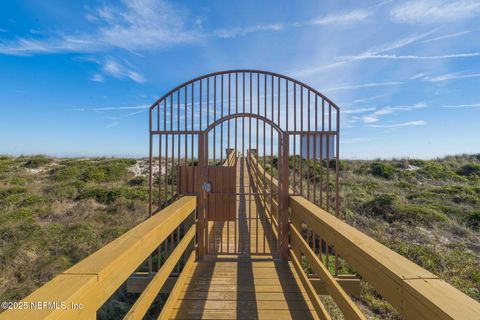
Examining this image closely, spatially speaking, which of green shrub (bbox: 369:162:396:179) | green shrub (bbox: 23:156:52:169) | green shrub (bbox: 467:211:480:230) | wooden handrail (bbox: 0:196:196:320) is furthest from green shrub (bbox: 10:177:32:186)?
green shrub (bbox: 369:162:396:179)

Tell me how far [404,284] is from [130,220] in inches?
429

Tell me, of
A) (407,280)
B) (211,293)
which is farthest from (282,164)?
(407,280)

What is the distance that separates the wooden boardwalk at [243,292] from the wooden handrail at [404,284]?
1370mm

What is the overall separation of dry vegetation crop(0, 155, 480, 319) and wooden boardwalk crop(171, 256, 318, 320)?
60.4 inches

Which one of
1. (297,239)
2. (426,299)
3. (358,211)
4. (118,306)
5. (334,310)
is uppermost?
(426,299)

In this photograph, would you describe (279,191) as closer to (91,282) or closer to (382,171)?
(91,282)

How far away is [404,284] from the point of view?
3.89 ft

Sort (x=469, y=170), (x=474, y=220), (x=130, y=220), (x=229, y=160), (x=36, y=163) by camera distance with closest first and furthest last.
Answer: (x=474, y=220), (x=229, y=160), (x=130, y=220), (x=469, y=170), (x=36, y=163)

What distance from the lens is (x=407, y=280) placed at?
1.19m

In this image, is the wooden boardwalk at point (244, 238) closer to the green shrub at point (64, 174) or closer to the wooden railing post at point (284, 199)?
the wooden railing post at point (284, 199)

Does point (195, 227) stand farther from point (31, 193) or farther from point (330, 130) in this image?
point (31, 193)

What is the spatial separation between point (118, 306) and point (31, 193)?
11.1m

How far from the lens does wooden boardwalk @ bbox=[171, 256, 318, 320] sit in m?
2.80

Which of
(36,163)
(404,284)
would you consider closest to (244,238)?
(404,284)
